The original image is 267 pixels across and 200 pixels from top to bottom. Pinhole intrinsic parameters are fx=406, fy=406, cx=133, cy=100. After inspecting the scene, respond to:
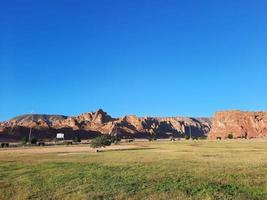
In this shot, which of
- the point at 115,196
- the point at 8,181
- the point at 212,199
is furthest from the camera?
the point at 8,181

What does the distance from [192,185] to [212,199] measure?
4489 millimetres

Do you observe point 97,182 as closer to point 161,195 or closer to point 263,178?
point 161,195

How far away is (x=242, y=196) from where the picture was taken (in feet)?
70.8

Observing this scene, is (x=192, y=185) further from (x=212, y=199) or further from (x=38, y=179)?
(x=38, y=179)

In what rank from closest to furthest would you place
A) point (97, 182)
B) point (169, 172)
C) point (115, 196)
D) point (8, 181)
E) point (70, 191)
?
point (115, 196) < point (70, 191) < point (97, 182) < point (8, 181) < point (169, 172)

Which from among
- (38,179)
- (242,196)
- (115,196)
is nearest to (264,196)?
(242,196)

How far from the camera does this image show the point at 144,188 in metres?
24.1

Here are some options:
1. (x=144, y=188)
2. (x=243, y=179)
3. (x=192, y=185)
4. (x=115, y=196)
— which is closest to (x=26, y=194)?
(x=115, y=196)

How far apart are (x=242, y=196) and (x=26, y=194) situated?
1201 cm

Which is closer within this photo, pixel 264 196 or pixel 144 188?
pixel 264 196

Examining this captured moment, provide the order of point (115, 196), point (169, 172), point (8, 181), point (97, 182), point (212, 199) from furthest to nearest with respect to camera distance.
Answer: point (169, 172) < point (8, 181) < point (97, 182) < point (115, 196) < point (212, 199)

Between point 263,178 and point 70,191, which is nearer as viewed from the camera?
point 70,191

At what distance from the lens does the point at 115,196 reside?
21.9 metres

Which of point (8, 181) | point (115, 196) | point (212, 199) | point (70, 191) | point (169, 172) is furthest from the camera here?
point (169, 172)
